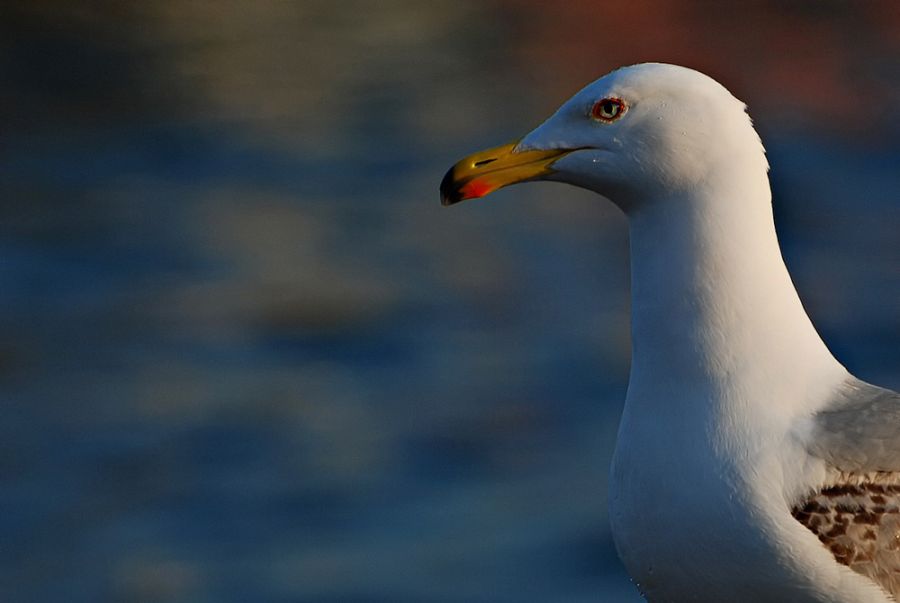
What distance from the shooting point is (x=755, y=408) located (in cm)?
458

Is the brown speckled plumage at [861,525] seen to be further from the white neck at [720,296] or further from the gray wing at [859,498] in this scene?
the white neck at [720,296]

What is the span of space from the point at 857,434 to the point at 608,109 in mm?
966

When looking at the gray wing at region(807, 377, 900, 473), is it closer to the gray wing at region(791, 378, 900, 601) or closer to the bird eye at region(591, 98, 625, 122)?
the gray wing at region(791, 378, 900, 601)

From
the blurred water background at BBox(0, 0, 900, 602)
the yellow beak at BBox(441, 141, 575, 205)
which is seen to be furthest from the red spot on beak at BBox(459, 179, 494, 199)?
the blurred water background at BBox(0, 0, 900, 602)

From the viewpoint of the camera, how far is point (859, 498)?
15.0 feet

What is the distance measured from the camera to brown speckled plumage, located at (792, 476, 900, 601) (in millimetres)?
4496

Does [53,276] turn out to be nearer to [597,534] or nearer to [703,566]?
[597,534]

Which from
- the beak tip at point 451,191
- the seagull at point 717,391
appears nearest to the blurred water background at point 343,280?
the beak tip at point 451,191

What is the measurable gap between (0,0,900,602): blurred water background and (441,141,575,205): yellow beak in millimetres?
5326

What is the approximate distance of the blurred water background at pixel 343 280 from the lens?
1070 cm

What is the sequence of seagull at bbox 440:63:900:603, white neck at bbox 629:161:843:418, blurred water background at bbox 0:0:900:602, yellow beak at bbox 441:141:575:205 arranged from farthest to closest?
blurred water background at bbox 0:0:900:602
yellow beak at bbox 441:141:575:205
white neck at bbox 629:161:843:418
seagull at bbox 440:63:900:603

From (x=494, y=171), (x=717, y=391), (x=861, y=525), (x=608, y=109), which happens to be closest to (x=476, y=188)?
(x=494, y=171)

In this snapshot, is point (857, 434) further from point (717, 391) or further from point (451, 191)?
point (451, 191)

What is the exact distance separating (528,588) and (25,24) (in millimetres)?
10683
